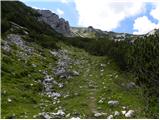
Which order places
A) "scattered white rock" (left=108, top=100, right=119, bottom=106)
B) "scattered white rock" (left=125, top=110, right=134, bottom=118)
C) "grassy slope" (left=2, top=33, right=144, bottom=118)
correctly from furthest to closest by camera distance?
"scattered white rock" (left=108, top=100, right=119, bottom=106), "grassy slope" (left=2, top=33, right=144, bottom=118), "scattered white rock" (left=125, top=110, right=134, bottom=118)

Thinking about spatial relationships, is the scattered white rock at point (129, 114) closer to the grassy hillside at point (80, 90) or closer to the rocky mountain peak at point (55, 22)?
the grassy hillside at point (80, 90)

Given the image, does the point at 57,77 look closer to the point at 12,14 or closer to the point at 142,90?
the point at 142,90

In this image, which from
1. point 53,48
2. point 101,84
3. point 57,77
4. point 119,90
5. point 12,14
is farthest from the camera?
point 12,14

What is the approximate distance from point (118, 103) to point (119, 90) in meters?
4.19

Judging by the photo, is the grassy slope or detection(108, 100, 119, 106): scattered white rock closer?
the grassy slope

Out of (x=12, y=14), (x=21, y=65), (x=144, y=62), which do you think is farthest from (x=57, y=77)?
(x=12, y=14)

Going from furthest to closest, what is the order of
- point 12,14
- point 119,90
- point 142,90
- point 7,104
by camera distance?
point 12,14 < point 119,90 < point 142,90 < point 7,104

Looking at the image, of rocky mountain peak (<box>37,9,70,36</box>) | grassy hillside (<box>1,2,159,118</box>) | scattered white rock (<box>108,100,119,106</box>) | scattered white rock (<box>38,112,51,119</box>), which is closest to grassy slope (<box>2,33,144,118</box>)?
grassy hillside (<box>1,2,159,118</box>)

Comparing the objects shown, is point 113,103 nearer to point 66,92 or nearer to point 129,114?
point 129,114

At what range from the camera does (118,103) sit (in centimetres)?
2161

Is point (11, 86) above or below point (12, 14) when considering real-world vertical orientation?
below

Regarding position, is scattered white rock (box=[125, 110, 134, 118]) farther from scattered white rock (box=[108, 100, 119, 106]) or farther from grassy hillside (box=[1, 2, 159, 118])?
scattered white rock (box=[108, 100, 119, 106])

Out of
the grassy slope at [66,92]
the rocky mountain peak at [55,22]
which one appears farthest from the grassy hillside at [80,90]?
the rocky mountain peak at [55,22]

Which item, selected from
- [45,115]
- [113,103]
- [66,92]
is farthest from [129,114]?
[66,92]
